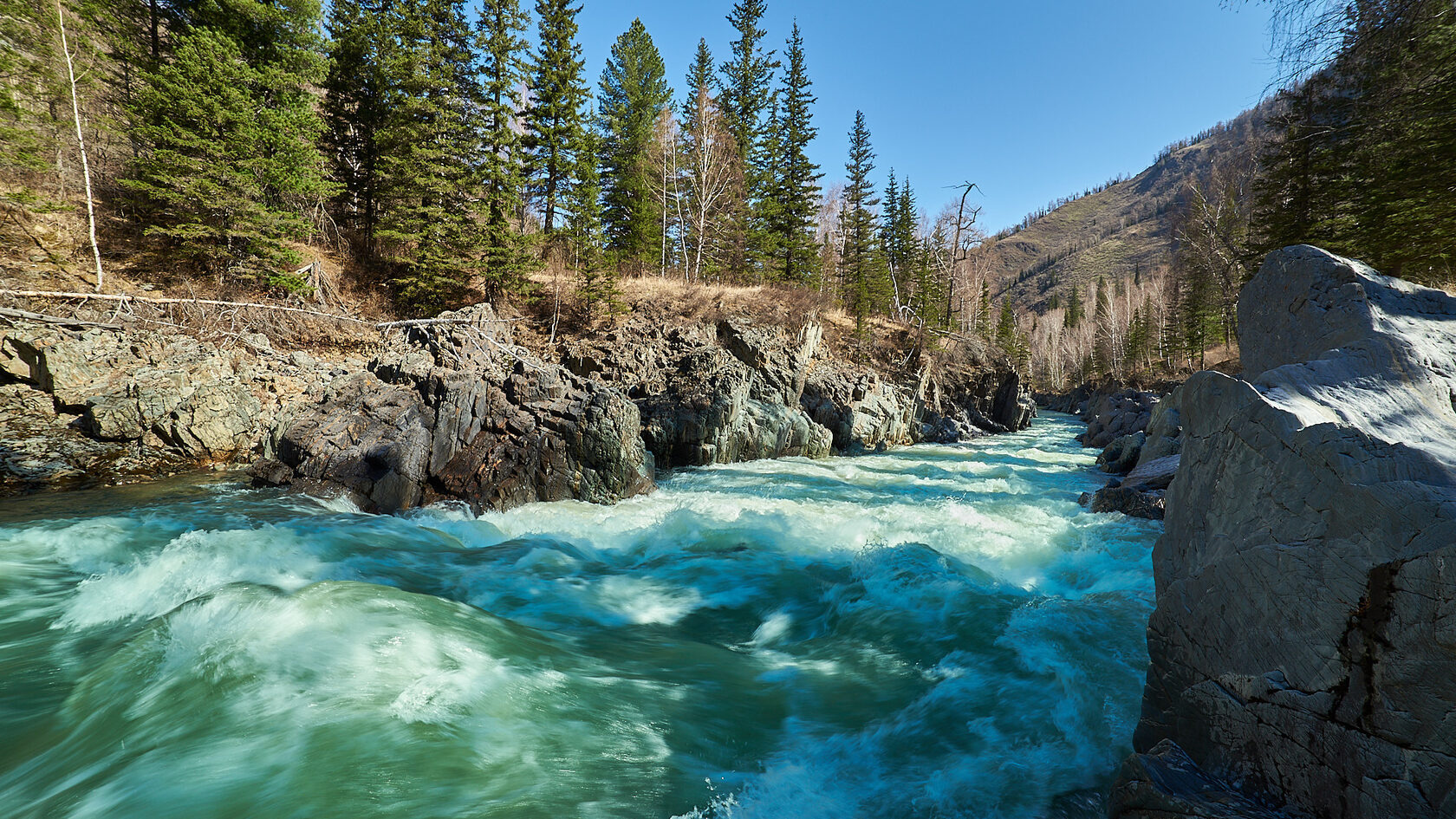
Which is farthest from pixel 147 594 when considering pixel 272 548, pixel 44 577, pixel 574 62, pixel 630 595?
pixel 574 62

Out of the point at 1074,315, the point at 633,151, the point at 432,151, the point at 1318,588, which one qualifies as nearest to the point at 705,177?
the point at 633,151

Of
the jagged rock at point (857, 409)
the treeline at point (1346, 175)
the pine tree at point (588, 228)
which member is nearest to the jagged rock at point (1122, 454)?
the treeline at point (1346, 175)

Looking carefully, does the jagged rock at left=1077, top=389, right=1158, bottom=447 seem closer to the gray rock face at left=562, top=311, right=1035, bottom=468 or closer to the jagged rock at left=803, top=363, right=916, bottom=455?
the gray rock face at left=562, top=311, right=1035, bottom=468

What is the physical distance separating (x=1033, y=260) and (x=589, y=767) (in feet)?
676

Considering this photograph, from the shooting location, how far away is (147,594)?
17.3 feet

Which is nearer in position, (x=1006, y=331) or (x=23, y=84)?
(x=23, y=84)

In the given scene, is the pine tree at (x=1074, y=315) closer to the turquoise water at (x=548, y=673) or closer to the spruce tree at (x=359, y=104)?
the turquoise water at (x=548, y=673)

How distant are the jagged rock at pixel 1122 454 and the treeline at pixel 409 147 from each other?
15.7m

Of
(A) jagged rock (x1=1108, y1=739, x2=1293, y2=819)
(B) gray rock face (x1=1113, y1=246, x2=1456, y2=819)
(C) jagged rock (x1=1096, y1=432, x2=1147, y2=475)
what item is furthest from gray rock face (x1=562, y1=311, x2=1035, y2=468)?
(A) jagged rock (x1=1108, y1=739, x2=1293, y2=819)

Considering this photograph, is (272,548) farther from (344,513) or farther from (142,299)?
(142,299)

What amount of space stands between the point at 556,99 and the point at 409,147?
6.54 m

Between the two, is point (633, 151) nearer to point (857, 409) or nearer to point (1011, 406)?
point (857, 409)

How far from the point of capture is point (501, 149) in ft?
74.9

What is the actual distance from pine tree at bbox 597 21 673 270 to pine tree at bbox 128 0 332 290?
44.8ft
